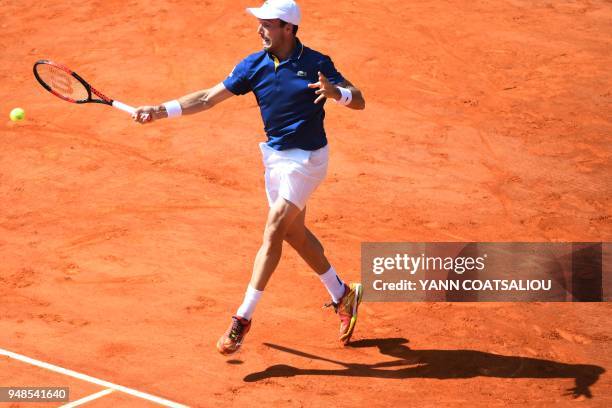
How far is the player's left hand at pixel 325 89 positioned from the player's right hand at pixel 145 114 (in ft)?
4.46

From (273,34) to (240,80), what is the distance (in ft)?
1.53

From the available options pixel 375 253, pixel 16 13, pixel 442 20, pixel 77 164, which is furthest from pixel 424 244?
pixel 16 13

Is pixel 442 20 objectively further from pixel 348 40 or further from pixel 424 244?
pixel 424 244

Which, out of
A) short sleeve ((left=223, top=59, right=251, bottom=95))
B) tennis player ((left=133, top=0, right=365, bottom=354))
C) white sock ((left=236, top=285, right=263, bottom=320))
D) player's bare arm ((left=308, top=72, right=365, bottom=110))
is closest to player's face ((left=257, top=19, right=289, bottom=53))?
tennis player ((left=133, top=0, right=365, bottom=354))

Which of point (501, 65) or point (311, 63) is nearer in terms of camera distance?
point (311, 63)

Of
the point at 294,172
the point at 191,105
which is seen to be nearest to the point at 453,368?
the point at 294,172

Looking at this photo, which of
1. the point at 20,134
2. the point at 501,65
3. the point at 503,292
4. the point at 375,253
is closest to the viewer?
the point at 503,292

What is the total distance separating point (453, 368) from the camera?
7453 millimetres

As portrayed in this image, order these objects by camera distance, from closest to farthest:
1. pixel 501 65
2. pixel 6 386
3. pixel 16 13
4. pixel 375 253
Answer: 1. pixel 6 386
2. pixel 375 253
3. pixel 501 65
4. pixel 16 13

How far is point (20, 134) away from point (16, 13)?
191 inches

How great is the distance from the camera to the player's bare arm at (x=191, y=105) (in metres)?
A: 7.41

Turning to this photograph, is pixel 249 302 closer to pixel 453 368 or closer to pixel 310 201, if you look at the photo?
pixel 453 368

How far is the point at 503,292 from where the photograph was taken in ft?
28.4

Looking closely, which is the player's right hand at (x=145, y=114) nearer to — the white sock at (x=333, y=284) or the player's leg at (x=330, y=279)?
the player's leg at (x=330, y=279)
